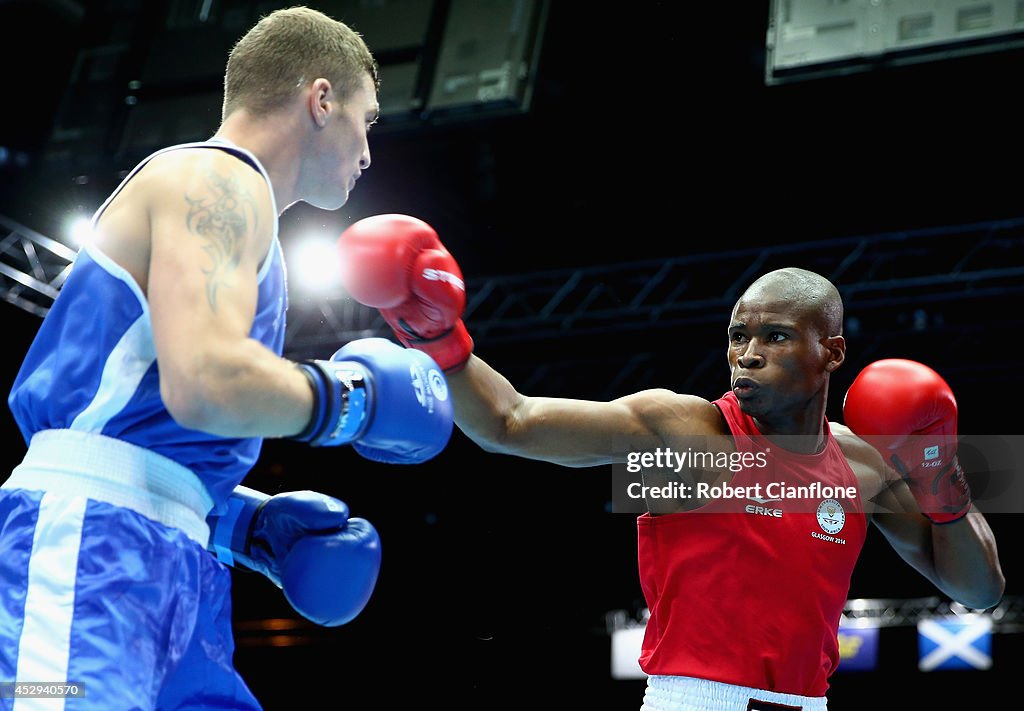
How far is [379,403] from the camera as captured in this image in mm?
1803

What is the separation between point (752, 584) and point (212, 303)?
62.5 inches

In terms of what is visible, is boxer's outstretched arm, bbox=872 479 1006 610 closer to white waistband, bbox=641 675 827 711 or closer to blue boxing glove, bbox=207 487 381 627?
white waistband, bbox=641 675 827 711

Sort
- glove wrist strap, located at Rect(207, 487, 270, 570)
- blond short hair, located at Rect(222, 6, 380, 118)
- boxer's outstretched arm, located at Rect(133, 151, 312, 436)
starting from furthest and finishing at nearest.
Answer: glove wrist strap, located at Rect(207, 487, 270, 570) → blond short hair, located at Rect(222, 6, 380, 118) → boxer's outstretched arm, located at Rect(133, 151, 312, 436)

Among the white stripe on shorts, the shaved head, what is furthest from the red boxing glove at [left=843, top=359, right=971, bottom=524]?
the white stripe on shorts

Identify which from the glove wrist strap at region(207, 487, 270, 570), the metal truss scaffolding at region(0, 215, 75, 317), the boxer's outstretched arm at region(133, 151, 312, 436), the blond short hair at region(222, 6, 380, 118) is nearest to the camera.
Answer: the boxer's outstretched arm at region(133, 151, 312, 436)

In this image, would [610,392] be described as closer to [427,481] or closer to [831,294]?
[427,481]

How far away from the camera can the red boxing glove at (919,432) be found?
312cm

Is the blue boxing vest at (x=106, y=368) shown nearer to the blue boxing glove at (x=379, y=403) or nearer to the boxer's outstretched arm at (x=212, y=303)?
the boxer's outstretched arm at (x=212, y=303)

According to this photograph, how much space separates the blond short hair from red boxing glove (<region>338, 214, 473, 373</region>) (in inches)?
18.8

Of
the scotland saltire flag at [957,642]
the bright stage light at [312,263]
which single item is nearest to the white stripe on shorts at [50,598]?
the bright stage light at [312,263]

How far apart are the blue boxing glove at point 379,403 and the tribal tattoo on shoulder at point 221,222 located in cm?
19

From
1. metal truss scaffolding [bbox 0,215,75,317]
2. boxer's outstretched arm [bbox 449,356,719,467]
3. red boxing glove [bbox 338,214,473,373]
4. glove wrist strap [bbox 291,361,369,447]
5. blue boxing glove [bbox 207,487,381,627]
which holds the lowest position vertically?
blue boxing glove [bbox 207,487,381,627]

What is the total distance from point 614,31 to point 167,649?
6.08 metres

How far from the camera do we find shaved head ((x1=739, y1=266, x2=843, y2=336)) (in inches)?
118
